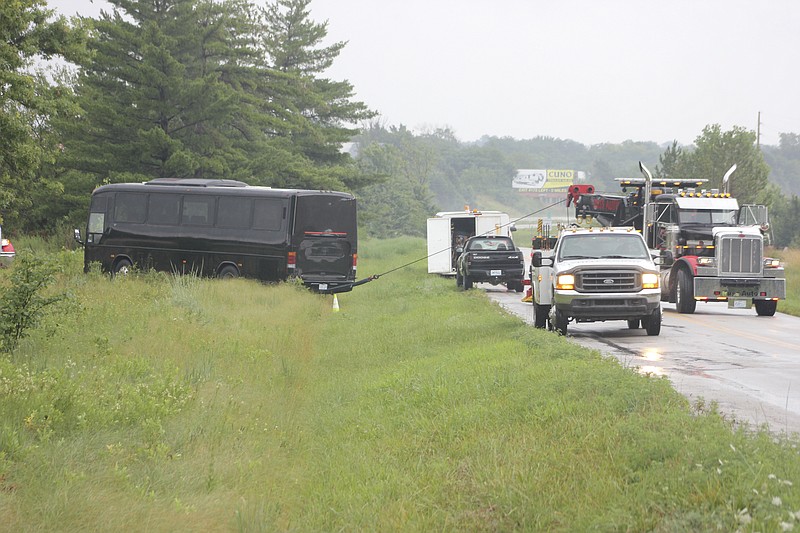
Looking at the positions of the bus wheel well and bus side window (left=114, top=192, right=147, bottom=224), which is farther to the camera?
bus side window (left=114, top=192, right=147, bottom=224)

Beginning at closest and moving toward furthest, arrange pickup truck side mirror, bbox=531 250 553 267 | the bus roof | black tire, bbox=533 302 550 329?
pickup truck side mirror, bbox=531 250 553 267
black tire, bbox=533 302 550 329
the bus roof

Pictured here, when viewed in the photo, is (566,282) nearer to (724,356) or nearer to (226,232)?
(724,356)

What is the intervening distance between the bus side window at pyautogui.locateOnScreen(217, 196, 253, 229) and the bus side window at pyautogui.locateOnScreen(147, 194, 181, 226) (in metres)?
1.54

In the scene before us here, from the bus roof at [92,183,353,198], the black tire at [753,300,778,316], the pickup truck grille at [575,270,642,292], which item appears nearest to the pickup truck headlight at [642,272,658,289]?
the pickup truck grille at [575,270,642,292]

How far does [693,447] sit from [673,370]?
21.4 ft

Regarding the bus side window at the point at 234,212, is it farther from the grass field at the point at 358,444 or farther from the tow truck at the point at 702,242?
the grass field at the point at 358,444

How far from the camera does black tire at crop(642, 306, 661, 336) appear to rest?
17981 millimetres

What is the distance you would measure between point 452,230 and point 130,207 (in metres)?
15.6

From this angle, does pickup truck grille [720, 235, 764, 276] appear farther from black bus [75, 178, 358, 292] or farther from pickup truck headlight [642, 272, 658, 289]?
black bus [75, 178, 358, 292]

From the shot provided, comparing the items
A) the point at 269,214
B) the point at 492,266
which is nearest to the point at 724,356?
the point at 269,214

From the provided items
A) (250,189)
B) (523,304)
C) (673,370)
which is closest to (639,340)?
(673,370)

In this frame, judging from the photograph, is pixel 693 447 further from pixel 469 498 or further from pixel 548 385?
pixel 548 385

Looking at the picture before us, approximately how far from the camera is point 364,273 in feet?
149

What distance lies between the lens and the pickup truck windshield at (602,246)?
18297 mm
